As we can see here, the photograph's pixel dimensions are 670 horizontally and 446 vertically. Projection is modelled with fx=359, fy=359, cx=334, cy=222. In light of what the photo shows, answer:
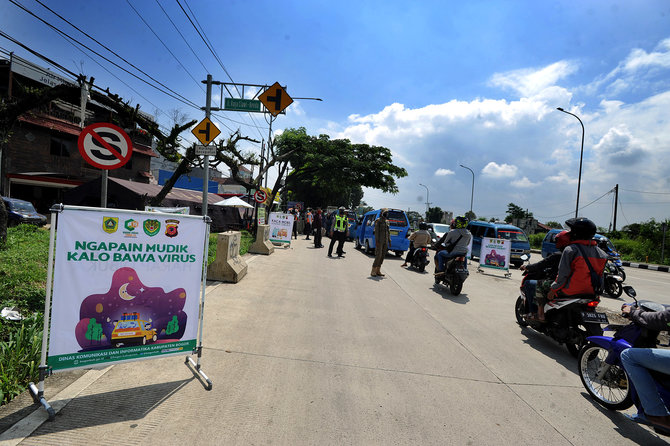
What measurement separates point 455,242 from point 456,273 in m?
0.87

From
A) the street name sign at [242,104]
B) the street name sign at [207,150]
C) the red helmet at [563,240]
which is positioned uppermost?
the street name sign at [242,104]

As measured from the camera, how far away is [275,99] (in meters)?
12.7

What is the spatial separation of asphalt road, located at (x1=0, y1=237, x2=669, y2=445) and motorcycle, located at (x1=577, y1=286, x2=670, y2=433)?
0.17 m

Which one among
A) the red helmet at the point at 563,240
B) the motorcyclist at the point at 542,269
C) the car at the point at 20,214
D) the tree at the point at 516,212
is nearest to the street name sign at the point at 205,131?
the motorcyclist at the point at 542,269

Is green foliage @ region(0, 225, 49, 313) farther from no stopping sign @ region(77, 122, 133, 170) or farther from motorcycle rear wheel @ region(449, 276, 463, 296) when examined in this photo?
motorcycle rear wheel @ region(449, 276, 463, 296)

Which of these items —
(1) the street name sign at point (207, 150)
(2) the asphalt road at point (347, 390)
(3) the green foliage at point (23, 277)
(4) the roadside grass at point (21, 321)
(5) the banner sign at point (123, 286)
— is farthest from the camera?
(1) the street name sign at point (207, 150)

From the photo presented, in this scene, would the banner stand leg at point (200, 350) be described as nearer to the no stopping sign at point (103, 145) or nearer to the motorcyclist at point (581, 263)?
the no stopping sign at point (103, 145)

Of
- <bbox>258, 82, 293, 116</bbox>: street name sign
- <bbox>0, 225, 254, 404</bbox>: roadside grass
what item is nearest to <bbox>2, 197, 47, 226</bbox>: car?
<bbox>0, 225, 254, 404</bbox>: roadside grass

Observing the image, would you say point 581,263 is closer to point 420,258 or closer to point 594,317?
point 594,317

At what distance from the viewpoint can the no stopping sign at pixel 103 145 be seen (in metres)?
4.84

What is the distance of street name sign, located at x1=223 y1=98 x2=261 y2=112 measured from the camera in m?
12.3

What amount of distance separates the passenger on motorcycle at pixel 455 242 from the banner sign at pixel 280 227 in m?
8.25

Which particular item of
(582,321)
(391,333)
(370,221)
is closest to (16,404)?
(391,333)

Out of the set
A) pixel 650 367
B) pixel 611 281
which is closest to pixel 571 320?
pixel 650 367
